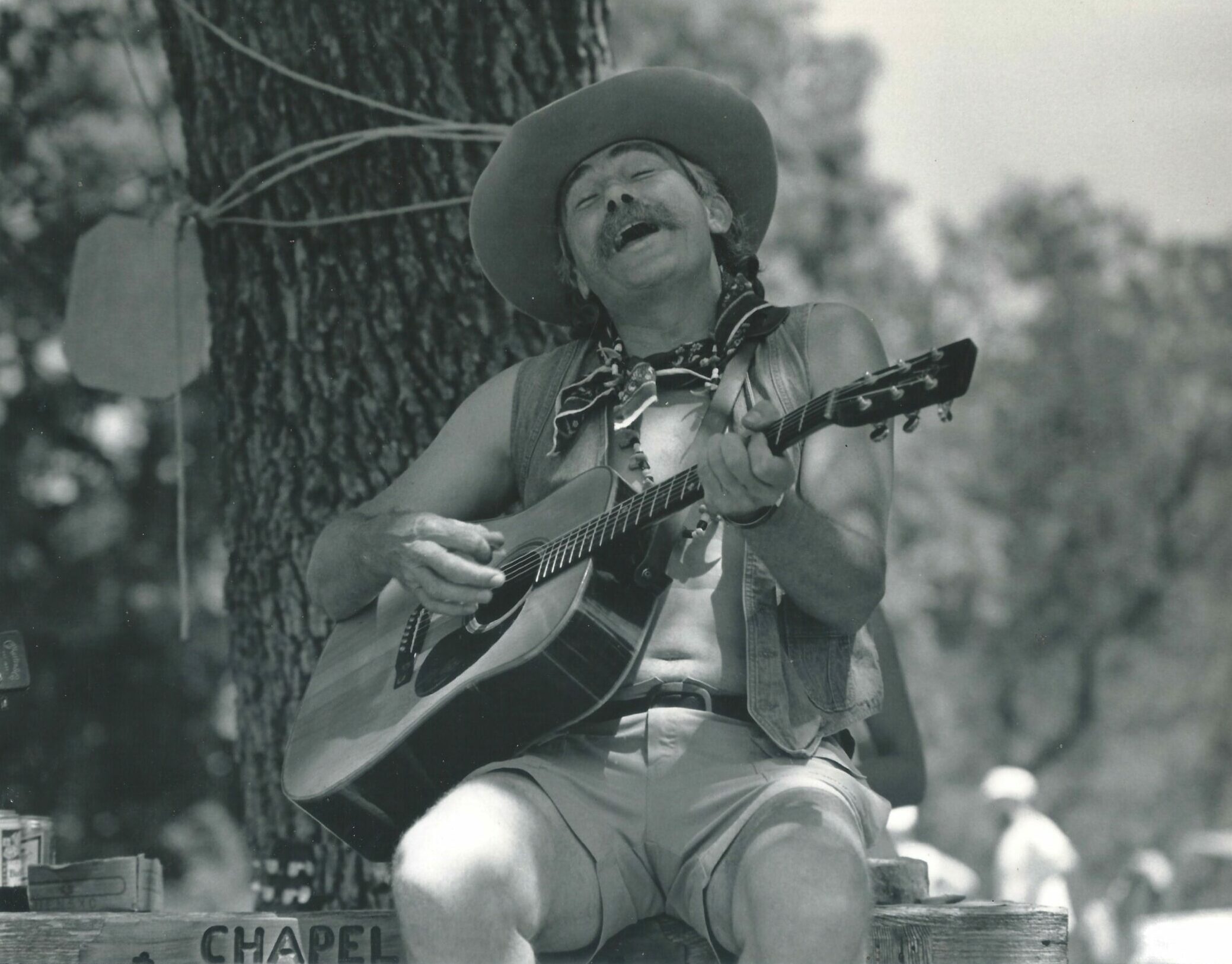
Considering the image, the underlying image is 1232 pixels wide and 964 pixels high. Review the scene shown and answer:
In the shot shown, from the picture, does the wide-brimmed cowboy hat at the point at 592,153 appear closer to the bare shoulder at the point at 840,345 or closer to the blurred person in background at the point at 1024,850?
the bare shoulder at the point at 840,345

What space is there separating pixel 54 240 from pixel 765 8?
308 inches

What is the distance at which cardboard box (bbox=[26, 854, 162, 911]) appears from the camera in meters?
2.75

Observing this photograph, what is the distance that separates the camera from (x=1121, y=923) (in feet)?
34.7

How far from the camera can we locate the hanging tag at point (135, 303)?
4.13m

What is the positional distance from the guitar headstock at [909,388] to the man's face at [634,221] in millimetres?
647

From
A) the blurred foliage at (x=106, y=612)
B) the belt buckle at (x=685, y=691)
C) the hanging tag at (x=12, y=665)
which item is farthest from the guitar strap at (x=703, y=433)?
the blurred foliage at (x=106, y=612)

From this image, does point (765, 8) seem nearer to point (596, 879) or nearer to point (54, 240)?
point (54, 240)

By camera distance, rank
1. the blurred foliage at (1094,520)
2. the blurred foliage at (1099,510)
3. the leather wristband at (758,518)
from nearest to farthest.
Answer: the leather wristband at (758,518) < the blurred foliage at (1094,520) < the blurred foliage at (1099,510)

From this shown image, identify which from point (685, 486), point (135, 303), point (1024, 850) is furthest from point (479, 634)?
point (1024, 850)

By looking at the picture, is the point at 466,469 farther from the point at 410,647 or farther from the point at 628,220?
the point at 628,220

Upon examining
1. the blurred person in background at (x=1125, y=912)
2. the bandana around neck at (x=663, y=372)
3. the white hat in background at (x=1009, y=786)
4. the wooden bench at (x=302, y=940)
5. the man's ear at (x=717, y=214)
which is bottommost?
the blurred person in background at (x=1125, y=912)

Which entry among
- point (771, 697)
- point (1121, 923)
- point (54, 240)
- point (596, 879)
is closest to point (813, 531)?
point (771, 697)

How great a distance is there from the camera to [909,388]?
2217 millimetres

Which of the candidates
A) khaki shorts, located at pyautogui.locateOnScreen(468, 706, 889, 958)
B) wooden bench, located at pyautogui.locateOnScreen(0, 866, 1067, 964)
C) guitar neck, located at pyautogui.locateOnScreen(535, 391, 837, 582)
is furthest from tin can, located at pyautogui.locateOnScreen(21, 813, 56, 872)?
guitar neck, located at pyautogui.locateOnScreen(535, 391, 837, 582)
